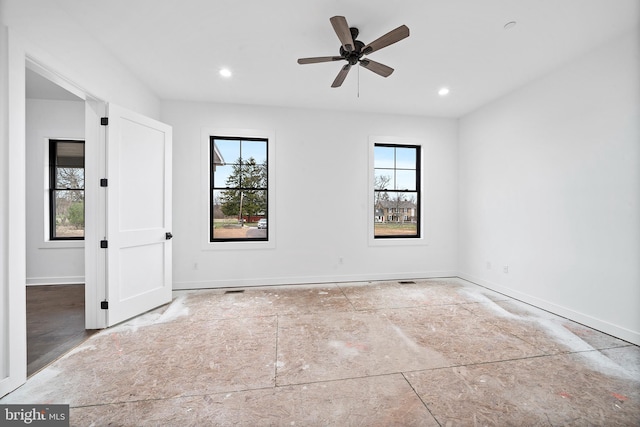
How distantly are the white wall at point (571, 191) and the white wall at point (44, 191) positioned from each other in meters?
6.61

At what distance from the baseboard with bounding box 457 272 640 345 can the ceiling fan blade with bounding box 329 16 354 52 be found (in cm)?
365

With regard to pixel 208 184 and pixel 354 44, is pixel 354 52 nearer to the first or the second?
pixel 354 44

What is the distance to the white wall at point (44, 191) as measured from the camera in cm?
425

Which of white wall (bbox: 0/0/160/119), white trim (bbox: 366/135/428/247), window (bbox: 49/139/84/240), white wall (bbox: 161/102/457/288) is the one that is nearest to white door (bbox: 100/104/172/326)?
white wall (bbox: 0/0/160/119)

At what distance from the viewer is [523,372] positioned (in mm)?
2049

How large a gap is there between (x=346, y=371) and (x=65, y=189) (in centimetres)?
535

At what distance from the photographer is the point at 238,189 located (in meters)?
4.38

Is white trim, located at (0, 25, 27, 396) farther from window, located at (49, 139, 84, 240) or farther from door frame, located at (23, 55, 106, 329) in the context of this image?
window, located at (49, 139, 84, 240)

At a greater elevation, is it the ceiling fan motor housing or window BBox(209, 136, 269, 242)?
the ceiling fan motor housing

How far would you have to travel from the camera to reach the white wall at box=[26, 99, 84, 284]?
4246 mm

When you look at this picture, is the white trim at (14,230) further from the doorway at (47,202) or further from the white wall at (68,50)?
the doorway at (47,202)

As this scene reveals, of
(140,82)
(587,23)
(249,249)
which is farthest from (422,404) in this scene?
(140,82)

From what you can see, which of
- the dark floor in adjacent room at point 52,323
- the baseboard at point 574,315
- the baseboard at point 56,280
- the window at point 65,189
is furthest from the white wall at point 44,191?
the baseboard at point 574,315

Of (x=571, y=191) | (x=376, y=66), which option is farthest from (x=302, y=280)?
(x=571, y=191)
